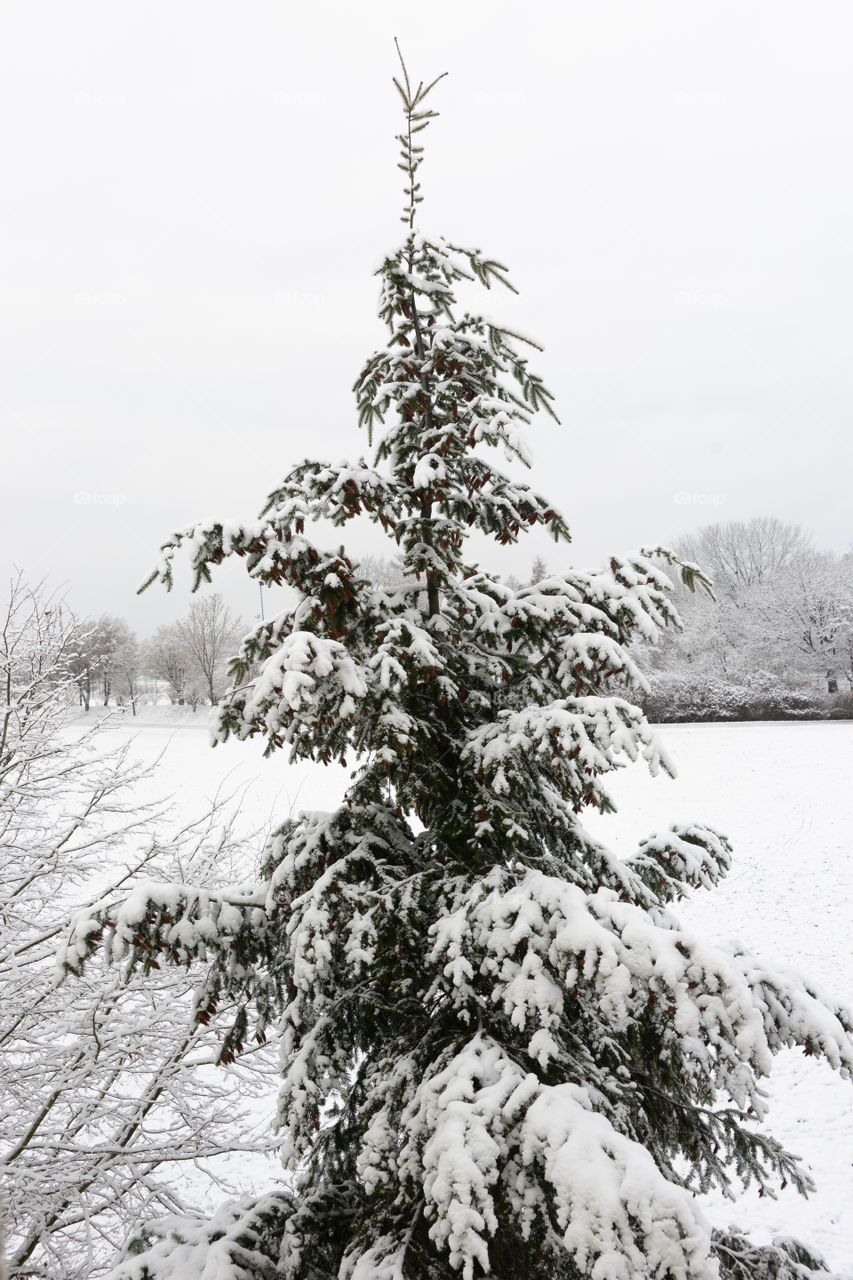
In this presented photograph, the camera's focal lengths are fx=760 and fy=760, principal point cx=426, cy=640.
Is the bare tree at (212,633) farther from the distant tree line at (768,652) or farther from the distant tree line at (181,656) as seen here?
the distant tree line at (768,652)

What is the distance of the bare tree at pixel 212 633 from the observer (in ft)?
147

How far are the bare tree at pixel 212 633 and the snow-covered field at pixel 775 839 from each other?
937 centimetres

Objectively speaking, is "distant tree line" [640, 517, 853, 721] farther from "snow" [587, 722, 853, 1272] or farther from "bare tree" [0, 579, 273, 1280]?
"bare tree" [0, 579, 273, 1280]

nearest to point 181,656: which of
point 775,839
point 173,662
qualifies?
point 173,662

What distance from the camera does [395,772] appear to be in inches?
161

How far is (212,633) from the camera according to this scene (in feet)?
148

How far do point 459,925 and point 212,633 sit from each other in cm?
4383

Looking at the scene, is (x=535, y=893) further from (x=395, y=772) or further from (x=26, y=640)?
(x=26, y=640)

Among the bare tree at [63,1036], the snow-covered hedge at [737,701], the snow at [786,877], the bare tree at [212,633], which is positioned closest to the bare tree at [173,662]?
the bare tree at [212,633]

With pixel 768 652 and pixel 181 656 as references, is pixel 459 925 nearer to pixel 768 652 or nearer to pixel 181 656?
pixel 768 652

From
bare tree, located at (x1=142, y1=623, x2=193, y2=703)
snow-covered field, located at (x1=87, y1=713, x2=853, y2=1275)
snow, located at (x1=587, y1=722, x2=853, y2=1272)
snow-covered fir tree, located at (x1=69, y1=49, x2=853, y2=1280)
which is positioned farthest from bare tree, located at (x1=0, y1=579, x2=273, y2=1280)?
bare tree, located at (x1=142, y1=623, x2=193, y2=703)

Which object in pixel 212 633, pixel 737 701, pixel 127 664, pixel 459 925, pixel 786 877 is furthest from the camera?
pixel 127 664

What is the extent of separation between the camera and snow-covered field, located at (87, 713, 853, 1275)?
30.3ft

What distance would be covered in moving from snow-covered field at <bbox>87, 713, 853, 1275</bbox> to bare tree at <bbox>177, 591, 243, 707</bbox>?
30.7ft
